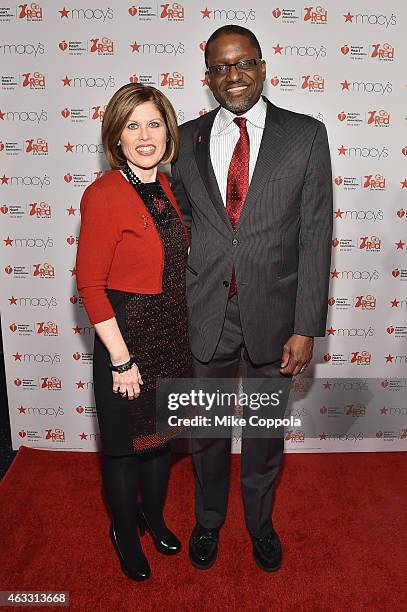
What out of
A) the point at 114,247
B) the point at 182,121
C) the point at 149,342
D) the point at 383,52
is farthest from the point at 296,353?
the point at 383,52

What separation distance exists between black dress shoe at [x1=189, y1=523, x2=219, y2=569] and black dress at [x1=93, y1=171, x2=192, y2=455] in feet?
1.71

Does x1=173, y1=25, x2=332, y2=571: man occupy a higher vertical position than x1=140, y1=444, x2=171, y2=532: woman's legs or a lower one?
higher

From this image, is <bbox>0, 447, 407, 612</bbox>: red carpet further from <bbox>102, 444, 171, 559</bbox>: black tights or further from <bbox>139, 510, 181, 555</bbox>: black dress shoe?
<bbox>102, 444, 171, 559</bbox>: black tights

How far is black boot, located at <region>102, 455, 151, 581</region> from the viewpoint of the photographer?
2197mm

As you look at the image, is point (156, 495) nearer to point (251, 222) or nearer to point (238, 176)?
point (251, 222)

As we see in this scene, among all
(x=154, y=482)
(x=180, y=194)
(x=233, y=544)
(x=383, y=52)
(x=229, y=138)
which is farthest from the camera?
(x=383, y=52)

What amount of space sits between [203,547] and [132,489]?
0.43 metres

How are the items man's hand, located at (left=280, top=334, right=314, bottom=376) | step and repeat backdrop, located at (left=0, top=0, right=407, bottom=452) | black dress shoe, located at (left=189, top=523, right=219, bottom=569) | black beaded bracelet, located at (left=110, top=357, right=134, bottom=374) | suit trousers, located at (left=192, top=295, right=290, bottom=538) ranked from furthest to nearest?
step and repeat backdrop, located at (left=0, top=0, right=407, bottom=452), black dress shoe, located at (left=189, top=523, right=219, bottom=569), suit trousers, located at (left=192, top=295, right=290, bottom=538), man's hand, located at (left=280, top=334, right=314, bottom=376), black beaded bracelet, located at (left=110, top=357, right=134, bottom=374)

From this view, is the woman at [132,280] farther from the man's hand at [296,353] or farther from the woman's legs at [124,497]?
the man's hand at [296,353]

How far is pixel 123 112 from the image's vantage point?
1870 millimetres

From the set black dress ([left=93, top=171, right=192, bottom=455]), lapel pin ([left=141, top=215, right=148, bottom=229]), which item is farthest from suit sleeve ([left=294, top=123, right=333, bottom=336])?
lapel pin ([left=141, top=215, right=148, bottom=229])

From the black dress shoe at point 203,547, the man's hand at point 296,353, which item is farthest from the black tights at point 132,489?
the man's hand at point 296,353

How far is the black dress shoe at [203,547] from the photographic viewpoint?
7.74ft

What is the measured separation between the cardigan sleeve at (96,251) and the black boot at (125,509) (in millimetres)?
630
